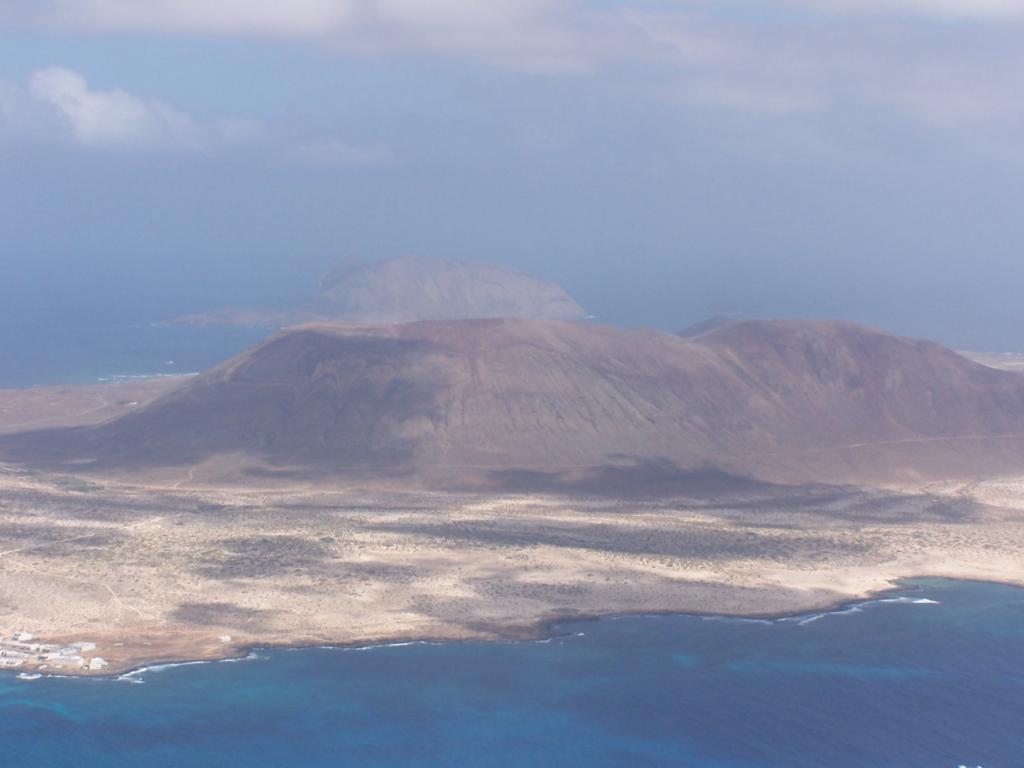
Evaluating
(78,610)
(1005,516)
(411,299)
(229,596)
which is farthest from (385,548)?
(411,299)

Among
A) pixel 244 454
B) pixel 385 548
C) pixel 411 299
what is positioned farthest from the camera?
pixel 411 299

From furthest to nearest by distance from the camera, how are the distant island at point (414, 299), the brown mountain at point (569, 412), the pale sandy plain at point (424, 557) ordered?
the distant island at point (414, 299)
the brown mountain at point (569, 412)
the pale sandy plain at point (424, 557)

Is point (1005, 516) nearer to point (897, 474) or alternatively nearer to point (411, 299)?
point (897, 474)

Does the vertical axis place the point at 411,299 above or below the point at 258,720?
above

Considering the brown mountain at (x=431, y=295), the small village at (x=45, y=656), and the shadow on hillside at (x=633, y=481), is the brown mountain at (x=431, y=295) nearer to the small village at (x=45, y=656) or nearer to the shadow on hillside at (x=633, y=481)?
the shadow on hillside at (x=633, y=481)

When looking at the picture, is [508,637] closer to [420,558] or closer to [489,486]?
[420,558]

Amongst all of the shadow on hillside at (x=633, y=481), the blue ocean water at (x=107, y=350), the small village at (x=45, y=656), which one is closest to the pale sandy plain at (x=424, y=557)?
the small village at (x=45, y=656)

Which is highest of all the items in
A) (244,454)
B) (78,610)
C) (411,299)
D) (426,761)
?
(411,299)
